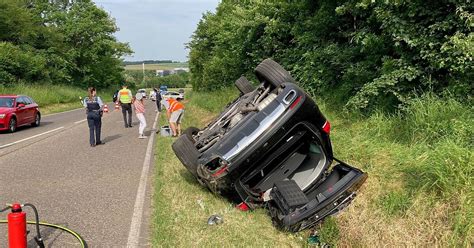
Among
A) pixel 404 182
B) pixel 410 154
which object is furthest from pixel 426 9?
pixel 404 182

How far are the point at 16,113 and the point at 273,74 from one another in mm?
12688

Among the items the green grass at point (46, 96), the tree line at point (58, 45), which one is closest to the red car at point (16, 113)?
the green grass at point (46, 96)

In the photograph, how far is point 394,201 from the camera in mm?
4699

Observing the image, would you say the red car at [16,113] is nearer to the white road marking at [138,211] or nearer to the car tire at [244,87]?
the white road marking at [138,211]

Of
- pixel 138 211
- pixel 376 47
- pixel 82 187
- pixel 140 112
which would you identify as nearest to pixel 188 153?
pixel 138 211

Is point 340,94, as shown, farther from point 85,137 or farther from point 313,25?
point 85,137

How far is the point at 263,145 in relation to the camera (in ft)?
16.4

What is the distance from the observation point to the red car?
14.4 metres

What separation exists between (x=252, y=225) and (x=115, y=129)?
11822mm

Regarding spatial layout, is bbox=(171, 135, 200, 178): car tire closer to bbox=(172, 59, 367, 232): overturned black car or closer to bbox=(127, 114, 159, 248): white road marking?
bbox=(172, 59, 367, 232): overturned black car

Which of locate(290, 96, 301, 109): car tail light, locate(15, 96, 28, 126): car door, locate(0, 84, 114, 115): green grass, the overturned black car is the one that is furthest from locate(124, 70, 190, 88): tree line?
locate(290, 96, 301, 109): car tail light

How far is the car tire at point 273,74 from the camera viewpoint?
6.03 meters

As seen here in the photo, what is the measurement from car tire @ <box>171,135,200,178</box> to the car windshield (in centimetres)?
1234

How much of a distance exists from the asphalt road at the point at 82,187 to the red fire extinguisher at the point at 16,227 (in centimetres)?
91
